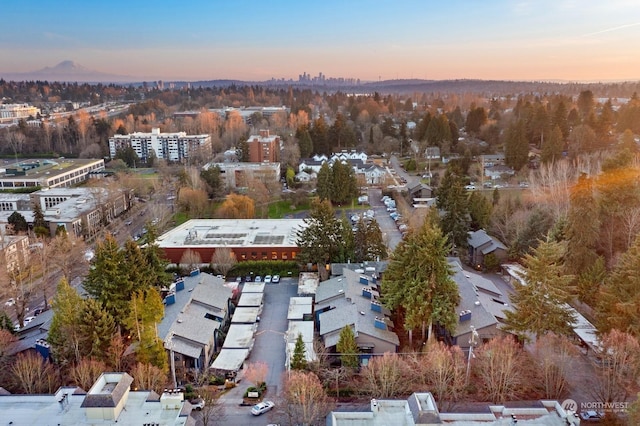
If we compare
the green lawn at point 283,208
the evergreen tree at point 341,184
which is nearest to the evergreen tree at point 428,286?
the evergreen tree at point 341,184

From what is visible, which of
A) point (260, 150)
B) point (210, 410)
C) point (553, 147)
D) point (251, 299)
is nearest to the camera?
point (210, 410)

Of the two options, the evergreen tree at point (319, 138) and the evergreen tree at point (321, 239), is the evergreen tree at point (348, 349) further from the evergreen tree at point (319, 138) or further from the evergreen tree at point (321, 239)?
the evergreen tree at point (319, 138)

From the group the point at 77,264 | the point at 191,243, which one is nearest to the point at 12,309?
the point at 77,264

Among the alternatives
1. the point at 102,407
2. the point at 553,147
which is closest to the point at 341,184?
the point at 553,147

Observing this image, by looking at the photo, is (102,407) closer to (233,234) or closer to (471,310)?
(471,310)

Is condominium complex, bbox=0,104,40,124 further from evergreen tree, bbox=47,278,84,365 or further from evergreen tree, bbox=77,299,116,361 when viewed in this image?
evergreen tree, bbox=77,299,116,361

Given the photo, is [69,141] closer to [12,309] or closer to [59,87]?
[12,309]

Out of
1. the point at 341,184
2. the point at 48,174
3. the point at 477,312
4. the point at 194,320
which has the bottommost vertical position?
the point at 194,320

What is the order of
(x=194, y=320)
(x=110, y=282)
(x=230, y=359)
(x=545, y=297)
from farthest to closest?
(x=194, y=320) → (x=110, y=282) → (x=230, y=359) → (x=545, y=297)
